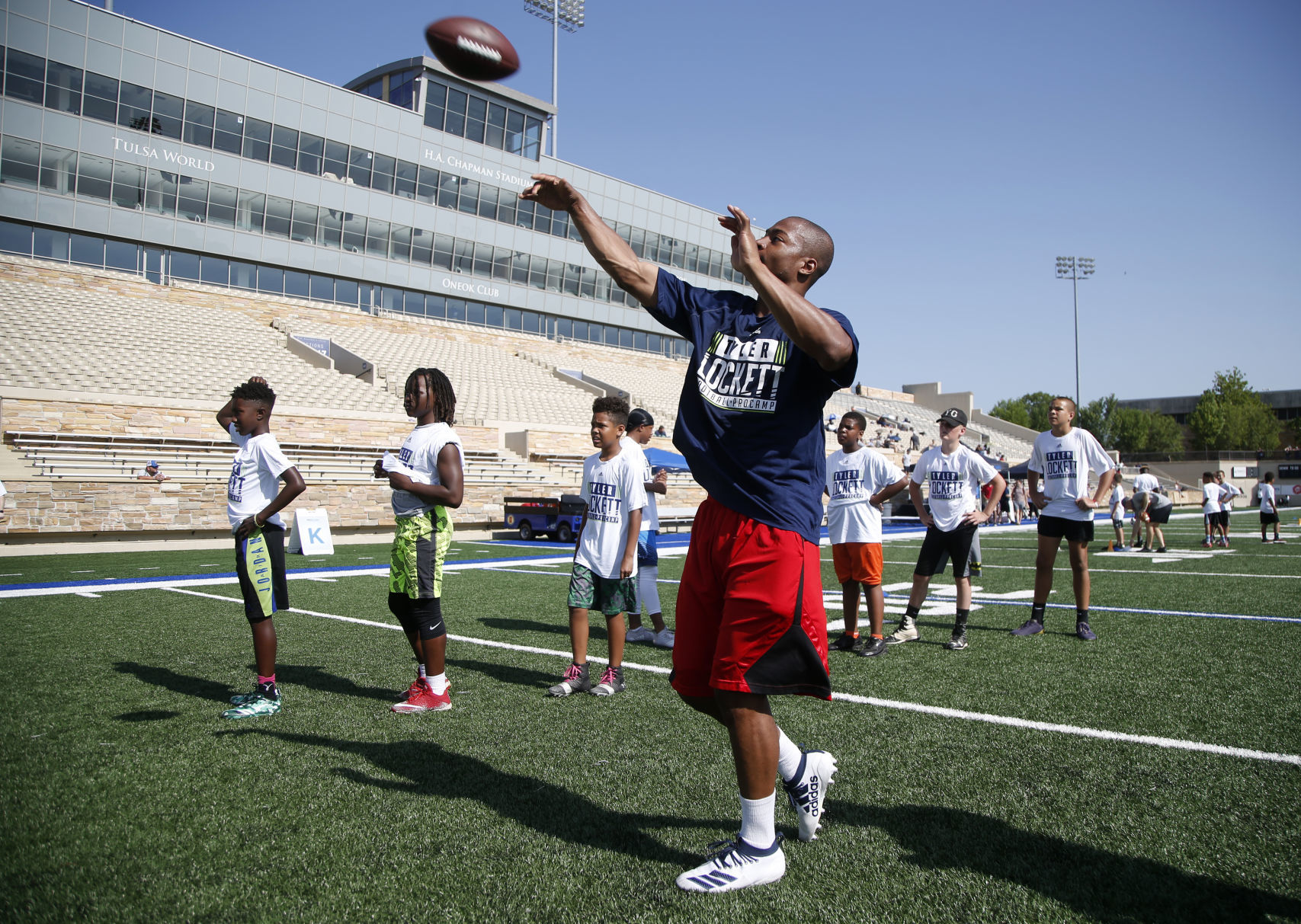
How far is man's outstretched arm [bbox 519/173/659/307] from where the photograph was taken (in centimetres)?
263

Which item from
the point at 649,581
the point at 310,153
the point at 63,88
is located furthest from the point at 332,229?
the point at 649,581

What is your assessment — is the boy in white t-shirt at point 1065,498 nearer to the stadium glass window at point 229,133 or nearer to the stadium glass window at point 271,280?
the stadium glass window at point 271,280

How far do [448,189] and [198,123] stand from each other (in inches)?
405

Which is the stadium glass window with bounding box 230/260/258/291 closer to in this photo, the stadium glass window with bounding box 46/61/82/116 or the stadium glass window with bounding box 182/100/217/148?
the stadium glass window with bounding box 182/100/217/148

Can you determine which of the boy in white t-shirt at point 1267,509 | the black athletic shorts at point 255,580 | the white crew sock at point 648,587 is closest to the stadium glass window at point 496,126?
the boy in white t-shirt at point 1267,509

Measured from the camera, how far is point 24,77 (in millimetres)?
27484

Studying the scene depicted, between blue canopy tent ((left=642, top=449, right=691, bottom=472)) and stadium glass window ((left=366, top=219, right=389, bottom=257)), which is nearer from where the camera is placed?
blue canopy tent ((left=642, top=449, right=691, bottom=472))

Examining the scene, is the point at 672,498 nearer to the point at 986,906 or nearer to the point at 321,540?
the point at 321,540

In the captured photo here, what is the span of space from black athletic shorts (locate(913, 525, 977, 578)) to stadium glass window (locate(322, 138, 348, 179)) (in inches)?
1329

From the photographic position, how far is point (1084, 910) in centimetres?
238

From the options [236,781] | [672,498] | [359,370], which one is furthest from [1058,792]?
[359,370]

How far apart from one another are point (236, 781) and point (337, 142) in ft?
118

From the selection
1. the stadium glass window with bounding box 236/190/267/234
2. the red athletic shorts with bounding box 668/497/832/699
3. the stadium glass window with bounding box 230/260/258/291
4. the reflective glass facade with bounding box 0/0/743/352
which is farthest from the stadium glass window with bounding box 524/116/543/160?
the red athletic shorts with bounding box 668/497/832/699

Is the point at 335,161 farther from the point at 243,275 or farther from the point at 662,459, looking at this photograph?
the point at 662,459
